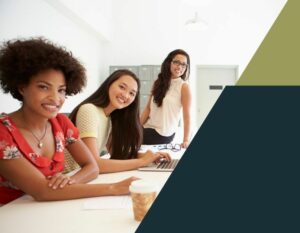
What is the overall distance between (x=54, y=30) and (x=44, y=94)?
373cm

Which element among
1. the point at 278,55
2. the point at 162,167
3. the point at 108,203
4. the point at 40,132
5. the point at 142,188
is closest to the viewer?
the point at 278,55

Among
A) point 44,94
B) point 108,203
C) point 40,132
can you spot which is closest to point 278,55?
point 108,203

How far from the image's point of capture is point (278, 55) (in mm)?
598

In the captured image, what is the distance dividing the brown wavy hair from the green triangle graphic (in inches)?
A: 31.7

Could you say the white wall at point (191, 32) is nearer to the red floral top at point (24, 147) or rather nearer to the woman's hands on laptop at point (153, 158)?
the woman's hands on laptop at point (153, 158)

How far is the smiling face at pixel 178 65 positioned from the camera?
244cm

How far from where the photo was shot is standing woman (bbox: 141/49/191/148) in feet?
7.95

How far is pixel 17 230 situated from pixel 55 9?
14.3 ft

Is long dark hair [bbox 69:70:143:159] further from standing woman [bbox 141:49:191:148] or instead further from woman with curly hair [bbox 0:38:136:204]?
standing woman [bbox 141:49:191:148]

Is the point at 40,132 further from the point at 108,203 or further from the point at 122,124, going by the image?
the point at 122,124

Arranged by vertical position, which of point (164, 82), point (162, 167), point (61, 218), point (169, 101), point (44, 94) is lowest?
point (61, 218)

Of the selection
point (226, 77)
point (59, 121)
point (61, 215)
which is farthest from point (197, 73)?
point (61, 215)

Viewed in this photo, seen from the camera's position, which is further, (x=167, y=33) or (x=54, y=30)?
(x=167, y=33)

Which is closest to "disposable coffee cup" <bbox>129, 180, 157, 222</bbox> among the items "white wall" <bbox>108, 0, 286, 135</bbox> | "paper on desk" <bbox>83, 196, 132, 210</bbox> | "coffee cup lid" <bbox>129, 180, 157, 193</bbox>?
"coffee cup lid" <bbox>129, 180, 157, 193</bbox>
